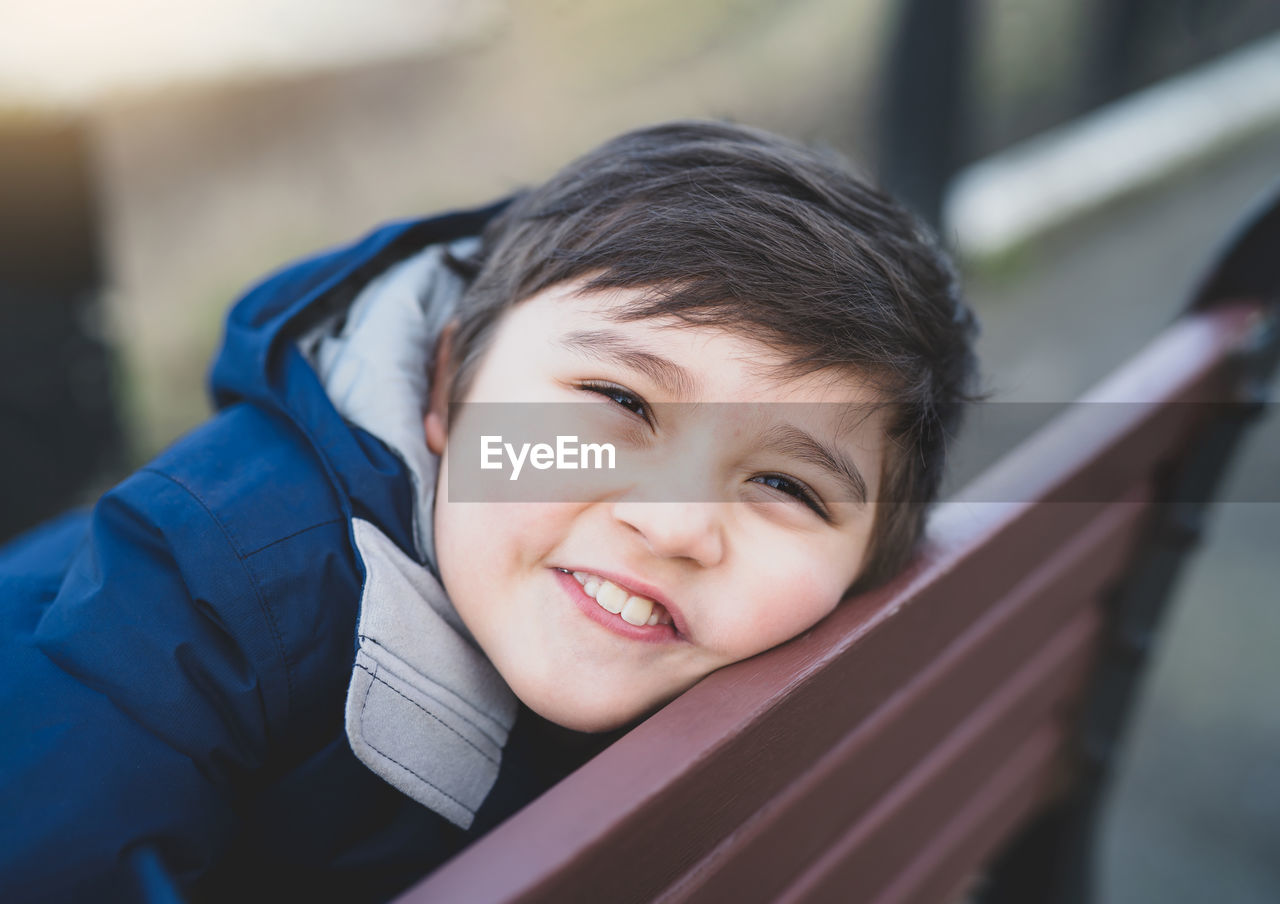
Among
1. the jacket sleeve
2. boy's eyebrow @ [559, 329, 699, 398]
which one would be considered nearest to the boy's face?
boy's eyebrow @ [559, 329, 699, 398]

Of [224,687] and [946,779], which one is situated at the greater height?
[224,687]

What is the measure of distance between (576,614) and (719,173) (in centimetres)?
53

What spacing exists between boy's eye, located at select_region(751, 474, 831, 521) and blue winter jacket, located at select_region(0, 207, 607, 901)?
406mm

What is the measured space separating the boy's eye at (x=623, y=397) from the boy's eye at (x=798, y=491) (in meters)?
0.15

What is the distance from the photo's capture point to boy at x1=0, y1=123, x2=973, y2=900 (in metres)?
0.97

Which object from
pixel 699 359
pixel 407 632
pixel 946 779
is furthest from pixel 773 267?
pixel 946 779

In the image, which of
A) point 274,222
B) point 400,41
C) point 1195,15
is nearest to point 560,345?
point 274,222

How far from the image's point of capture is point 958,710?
1250mm

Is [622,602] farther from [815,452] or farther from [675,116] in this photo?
[675,116]

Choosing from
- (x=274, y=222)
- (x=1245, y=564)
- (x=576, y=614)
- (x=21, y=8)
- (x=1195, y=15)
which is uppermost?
(x=1195, y=15)

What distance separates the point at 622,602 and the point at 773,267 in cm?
39

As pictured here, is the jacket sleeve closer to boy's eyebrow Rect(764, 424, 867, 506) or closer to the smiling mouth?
the smiling mouth

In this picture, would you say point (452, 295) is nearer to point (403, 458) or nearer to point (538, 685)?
point (403, 458)

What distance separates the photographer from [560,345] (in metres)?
1.09
